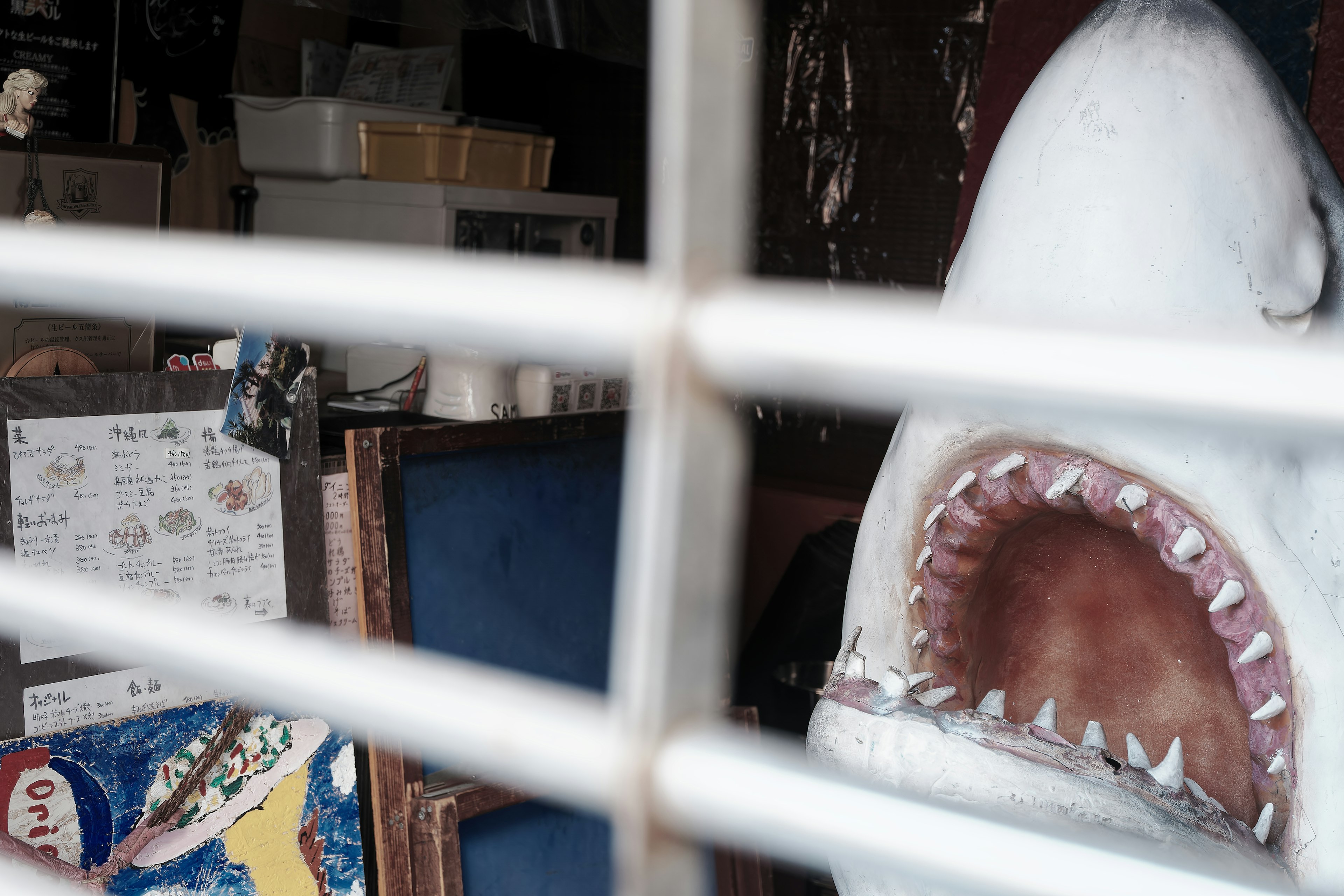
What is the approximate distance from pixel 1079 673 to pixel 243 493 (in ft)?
3.77

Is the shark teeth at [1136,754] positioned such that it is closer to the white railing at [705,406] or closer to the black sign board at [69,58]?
the white railing at [705,406]

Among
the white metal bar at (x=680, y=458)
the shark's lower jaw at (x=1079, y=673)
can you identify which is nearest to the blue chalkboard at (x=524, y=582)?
the shark's lower jaw at (x=1079, y=673)

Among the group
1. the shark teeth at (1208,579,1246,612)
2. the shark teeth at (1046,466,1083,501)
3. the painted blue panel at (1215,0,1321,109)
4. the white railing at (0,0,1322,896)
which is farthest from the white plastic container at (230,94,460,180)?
the white railing at (0,0,1322,896)

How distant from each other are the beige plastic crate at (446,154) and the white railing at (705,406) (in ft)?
7.67

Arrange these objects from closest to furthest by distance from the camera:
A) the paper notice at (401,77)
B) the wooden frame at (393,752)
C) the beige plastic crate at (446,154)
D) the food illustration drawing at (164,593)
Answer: the food illustration drawing at (164,593)
the wooden frame at (393,752)
the beige plastic crate at (446,154)
the paper notice at (401,77)

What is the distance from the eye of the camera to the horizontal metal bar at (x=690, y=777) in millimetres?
223

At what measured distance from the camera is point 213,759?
1.53 metres

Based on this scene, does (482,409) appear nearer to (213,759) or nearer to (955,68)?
(213,759)

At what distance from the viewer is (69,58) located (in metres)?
2.45

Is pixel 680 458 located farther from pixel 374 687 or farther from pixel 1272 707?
pixel 1272 707

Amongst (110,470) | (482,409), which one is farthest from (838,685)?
(482,409)

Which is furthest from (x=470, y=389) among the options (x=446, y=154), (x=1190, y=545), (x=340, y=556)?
(x=1190, y=545)

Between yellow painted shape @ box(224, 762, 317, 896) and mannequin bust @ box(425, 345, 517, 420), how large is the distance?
729 millimetres

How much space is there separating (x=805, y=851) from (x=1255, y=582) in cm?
72
